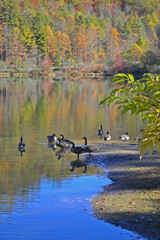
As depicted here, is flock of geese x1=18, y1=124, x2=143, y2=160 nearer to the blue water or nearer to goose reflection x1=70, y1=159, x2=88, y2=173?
goose reflection x1=70, y1=159, x2=88, y2=173

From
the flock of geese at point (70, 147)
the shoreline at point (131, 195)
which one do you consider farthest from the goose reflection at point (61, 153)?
the shoreline at point (131, 195)

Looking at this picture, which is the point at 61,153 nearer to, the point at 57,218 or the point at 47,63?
the point at 57,218

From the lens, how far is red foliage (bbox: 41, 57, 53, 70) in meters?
90.7

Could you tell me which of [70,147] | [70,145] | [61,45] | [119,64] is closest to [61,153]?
[70,147]

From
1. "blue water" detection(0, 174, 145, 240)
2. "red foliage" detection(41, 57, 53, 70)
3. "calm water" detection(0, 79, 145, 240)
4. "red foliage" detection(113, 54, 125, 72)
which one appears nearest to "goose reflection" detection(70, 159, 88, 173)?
"calm water" detection(0, 79, 145, 240)

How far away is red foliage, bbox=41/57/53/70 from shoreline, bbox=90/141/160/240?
7671 centimetres

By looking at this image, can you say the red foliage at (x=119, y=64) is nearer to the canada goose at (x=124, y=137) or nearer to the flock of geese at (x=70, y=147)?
the canada goose at (x=124, y=137)

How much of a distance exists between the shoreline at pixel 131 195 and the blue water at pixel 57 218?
0.78 ft

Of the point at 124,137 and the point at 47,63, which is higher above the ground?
the point at 47,63

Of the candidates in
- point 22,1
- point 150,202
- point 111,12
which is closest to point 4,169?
point 150,202

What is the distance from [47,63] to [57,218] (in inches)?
3344

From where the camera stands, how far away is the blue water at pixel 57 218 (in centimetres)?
805

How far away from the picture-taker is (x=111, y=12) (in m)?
192

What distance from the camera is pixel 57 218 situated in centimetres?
891
